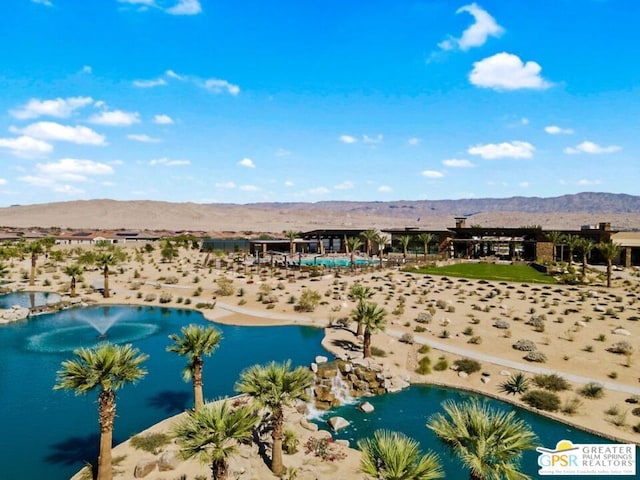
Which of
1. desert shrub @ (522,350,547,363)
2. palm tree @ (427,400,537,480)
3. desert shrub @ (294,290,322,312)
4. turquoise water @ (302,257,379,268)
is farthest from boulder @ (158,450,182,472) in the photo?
turquoise water @ (302,257,379,268)

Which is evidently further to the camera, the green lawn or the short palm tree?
the green lawn

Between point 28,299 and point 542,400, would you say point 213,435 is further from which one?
point 28,299

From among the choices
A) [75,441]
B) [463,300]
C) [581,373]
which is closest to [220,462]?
[75,441]

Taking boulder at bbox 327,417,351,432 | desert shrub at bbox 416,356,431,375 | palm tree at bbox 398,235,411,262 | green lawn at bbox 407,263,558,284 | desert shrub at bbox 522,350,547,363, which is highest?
palm tree at bbox 398,235,411,262

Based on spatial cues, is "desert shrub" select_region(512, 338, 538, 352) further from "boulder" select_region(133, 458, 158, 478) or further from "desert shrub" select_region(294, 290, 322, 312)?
"boulder" select_region(133, 458, 158, 478)

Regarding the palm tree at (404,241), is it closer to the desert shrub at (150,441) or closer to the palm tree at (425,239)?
the palm tree at (425,239)

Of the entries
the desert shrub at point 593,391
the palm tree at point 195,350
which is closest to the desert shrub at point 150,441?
the palm tree at point 195,350
